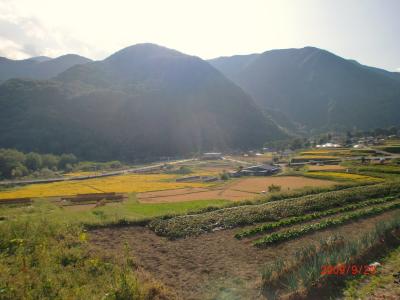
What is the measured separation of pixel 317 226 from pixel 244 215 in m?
4.95

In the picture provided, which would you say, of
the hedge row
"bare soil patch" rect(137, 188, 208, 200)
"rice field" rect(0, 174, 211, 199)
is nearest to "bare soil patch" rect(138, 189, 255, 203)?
"bare soil patch" rect(137, 188, 208, 200)

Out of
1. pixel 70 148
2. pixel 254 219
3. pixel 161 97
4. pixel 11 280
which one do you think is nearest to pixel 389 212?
pixel 254 219

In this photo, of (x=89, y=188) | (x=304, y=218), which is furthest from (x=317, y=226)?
(x=89, y=188)

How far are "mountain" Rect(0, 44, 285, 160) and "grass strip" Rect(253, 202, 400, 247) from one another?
90.2 meters

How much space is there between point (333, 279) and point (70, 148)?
105285 mm

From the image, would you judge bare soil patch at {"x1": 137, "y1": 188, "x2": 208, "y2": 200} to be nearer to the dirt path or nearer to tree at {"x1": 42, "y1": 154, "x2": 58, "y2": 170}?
the dirt path

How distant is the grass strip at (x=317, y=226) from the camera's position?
630 inches

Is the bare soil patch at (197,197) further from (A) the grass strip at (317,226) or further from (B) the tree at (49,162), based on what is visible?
(B) the tree at (49,162)

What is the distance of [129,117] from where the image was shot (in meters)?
120

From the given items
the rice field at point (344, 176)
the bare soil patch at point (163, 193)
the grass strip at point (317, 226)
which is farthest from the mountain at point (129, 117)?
the grass strip at point (317, 226)

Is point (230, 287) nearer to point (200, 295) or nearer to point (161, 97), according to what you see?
point (200, 295)

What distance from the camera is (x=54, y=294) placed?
9.90 metres

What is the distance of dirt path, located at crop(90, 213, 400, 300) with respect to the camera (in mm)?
11320

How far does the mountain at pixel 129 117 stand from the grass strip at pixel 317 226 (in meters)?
90.2
